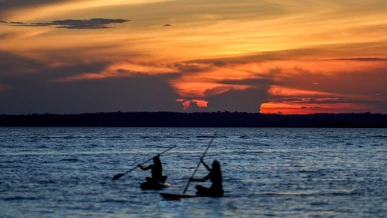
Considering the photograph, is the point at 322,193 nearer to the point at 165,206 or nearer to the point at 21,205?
the point at 165,206

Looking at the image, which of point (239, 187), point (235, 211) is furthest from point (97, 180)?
point (235, 211)

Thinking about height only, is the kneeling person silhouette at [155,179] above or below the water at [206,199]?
above

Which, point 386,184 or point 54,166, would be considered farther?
point 54,166

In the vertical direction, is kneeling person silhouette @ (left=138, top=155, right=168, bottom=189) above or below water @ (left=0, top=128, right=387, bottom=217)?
above

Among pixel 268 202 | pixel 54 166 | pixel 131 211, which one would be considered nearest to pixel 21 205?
pixel 131 211

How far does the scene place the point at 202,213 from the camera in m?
30.6

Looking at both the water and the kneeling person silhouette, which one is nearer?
the water

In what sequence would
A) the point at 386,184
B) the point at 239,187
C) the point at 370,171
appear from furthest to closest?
1. the point at 370,171
2. the point at 386,184
3. the point at 239,187


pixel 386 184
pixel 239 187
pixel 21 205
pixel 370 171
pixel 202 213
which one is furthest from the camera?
pixel 370 171

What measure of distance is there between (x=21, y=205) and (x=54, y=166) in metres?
28.3

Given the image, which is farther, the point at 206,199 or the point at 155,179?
the point at 155,179

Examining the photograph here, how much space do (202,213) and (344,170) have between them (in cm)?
2719

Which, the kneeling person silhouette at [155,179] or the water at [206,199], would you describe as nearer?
the water at [206,199]

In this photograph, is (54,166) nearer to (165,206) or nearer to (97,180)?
(97,180)
